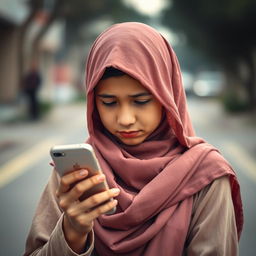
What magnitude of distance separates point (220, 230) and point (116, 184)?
0.37m

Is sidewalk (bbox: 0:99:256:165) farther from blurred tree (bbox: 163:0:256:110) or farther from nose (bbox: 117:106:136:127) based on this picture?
nose (bbox: 117:106:136:127)

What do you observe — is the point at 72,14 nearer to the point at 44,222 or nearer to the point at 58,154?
the point at 44,222

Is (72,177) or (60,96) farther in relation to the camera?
(60,96)

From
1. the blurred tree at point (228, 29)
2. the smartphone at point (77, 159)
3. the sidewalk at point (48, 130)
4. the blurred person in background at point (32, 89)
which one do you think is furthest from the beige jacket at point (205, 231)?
the blurred person in background at point (32, 89)

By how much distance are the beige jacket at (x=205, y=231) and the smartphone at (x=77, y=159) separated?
211mm

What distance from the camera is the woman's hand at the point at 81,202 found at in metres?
1.60

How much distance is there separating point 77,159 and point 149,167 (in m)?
0.38

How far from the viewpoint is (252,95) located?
21.2 meters

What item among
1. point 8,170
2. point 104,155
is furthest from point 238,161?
point 104,155

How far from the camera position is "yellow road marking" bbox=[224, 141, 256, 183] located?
29.8 ft

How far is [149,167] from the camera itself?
6.25 ft

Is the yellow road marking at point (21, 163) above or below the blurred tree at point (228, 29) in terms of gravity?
below

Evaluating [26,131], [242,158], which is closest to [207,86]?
[26,131]

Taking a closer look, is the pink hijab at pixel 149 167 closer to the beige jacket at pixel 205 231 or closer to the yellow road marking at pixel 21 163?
the beige jacket at pixel 205 231
